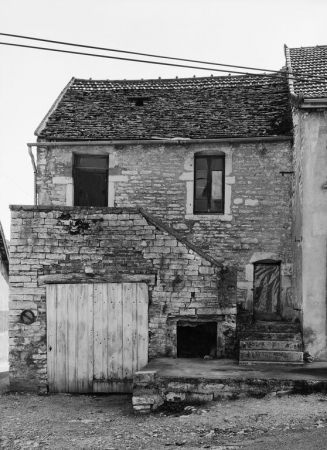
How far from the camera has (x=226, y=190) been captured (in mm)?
13555

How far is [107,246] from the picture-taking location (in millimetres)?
10922

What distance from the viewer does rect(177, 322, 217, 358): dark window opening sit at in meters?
11.2

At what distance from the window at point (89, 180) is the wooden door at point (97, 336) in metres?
3.76

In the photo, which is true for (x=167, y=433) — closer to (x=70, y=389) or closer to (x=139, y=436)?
(x=139, y=436)

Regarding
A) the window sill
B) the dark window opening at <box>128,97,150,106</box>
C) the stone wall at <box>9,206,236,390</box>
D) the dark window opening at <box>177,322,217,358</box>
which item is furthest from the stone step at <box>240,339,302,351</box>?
the dark window opening at <box>128,97,150,106</box>

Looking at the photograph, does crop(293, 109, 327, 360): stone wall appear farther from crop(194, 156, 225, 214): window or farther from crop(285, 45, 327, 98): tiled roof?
crop(194, 156, 225, 214): window

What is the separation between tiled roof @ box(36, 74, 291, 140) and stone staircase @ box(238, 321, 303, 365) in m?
5.14

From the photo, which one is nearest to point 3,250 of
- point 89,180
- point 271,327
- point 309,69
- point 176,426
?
point 89,180

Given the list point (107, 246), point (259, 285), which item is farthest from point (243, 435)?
point (259, 285)

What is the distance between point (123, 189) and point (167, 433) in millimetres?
7309

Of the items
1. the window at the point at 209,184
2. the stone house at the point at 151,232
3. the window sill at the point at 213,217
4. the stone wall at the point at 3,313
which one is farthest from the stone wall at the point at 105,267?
the stone wall at the point at 3,313

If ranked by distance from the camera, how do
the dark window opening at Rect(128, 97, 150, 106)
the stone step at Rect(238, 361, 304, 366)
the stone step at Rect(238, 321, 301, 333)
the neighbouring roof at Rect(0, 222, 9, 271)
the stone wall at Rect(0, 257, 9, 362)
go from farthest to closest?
1. the neighbouring roof at Rect(0, 222, 9, 271)
2. the stone wall at Rect(0, 257, 9, 362)
3. the dark window opening at Rect(128, 97, 150, 106)
4. the stone step at Rect(238, 321, 301, 333)
5. the stone step at Rect(238, 361, 304, 366)

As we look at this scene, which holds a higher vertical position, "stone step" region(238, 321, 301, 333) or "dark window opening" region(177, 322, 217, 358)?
"stone step" region(238, 321, 301, 333)

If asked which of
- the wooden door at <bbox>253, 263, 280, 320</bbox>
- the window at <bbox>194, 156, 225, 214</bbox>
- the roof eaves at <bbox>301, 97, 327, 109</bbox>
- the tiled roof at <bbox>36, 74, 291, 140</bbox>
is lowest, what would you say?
the wooden door at <bbox>253, 263, 280, 320</bbox>
